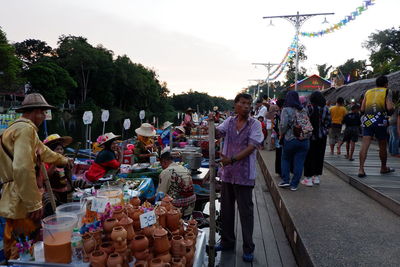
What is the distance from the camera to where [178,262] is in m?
1.95

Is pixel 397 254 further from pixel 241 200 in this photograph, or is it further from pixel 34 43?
pixel 34 43

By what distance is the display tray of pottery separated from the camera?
6.13 feet

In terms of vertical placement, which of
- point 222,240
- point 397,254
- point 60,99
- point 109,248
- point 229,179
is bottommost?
point 222,240

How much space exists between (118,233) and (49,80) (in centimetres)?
4270

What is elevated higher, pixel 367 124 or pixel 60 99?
pixel 60 99

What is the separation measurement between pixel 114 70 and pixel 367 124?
4531 centimetres

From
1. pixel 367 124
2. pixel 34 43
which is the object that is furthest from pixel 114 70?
pixel 367 124

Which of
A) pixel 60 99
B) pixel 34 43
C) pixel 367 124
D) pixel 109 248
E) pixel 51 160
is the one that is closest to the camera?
pixel 109 248

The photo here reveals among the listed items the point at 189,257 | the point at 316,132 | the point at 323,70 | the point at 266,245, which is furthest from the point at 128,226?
the point at 323,70

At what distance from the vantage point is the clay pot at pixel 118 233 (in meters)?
1.87

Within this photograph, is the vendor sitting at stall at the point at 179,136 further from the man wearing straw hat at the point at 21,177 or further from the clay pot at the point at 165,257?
the clay pot at the point at 165,257

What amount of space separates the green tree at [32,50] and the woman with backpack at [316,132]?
60681mm

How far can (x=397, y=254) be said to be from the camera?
2.54m

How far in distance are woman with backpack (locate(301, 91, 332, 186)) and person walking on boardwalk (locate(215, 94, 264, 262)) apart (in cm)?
214
